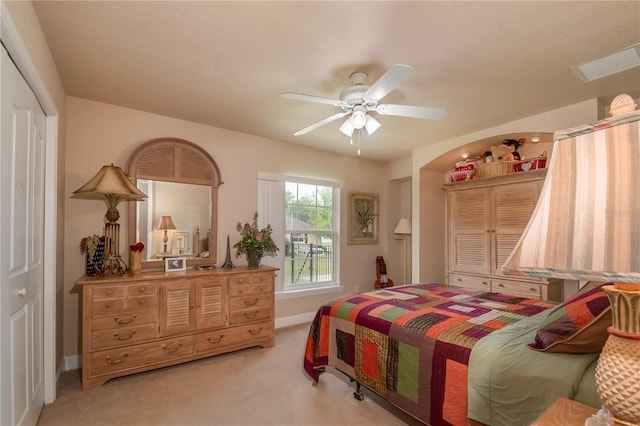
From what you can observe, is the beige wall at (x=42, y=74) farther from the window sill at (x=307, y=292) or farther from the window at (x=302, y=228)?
the window sill at (x=307, y=292)

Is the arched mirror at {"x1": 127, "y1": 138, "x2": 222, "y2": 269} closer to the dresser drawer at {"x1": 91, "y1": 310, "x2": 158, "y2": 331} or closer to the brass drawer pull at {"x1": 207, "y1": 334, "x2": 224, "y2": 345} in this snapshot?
the dresser drawer at {"x1": 91, "y1": 310, "x2": 158, "y2": 331}

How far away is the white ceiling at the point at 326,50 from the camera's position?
1.73 meters

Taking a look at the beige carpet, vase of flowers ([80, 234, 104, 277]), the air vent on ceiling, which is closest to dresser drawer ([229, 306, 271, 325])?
the beige carpet

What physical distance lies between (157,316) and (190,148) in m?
1.76

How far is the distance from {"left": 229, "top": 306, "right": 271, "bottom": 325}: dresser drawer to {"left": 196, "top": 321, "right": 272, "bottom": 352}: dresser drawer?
0.20 ft

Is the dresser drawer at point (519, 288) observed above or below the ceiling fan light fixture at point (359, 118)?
below

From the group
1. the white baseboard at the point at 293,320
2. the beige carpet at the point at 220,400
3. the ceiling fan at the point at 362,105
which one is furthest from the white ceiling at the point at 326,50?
the white baseboard at the point at 293,320

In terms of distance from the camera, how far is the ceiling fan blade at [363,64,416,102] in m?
1.71

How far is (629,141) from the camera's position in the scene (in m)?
0.64

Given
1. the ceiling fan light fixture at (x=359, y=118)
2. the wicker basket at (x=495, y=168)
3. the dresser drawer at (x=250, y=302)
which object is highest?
the ceiling fan light fixture at (x=359, y=118)

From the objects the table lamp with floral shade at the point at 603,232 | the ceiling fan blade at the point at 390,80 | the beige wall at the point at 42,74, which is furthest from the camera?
the ceiling fan blade at the point at 390,80

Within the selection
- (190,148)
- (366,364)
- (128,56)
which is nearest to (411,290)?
(366,364)

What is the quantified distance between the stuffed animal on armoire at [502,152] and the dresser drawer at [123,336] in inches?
164

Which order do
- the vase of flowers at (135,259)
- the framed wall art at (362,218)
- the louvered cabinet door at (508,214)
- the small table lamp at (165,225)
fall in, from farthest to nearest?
the framed wall art at (362,218) → the louvered cabinet door at (508,214) → the small table lamp at (165,225) → the vase of flowers at (135,259)
